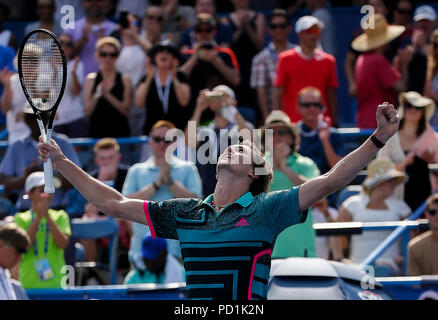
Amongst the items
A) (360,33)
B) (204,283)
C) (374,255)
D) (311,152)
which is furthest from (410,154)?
(204,283)

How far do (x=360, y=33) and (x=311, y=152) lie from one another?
2230 millimetres

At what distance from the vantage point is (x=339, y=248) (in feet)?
25.6

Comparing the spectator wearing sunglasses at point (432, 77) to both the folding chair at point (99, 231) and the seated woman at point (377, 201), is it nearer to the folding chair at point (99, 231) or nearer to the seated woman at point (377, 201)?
the seated woman at point (377, 201)

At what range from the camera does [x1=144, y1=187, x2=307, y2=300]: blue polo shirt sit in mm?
4191

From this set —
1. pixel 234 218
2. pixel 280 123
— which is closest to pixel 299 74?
pixel 280 123

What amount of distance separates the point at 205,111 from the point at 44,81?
3.62m

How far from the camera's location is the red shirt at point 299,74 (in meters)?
9.47

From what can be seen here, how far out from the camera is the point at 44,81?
5.33 meters

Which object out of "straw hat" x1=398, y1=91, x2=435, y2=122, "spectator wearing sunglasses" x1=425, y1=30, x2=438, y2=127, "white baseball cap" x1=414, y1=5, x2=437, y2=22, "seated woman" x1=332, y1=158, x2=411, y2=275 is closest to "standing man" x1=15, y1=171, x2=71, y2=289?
"seated woman" x1=332, y1=158, x2=411, y2=275

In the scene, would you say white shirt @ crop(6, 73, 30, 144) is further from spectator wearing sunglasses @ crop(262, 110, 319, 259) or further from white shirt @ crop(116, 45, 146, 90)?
spectator wearing sunglasses @ crop(262, 110, 319, 259)

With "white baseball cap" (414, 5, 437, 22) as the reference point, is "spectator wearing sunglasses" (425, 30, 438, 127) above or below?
below

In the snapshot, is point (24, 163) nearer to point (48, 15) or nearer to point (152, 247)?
point (152, 247)

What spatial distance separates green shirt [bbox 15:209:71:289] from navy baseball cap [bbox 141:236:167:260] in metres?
0.65
